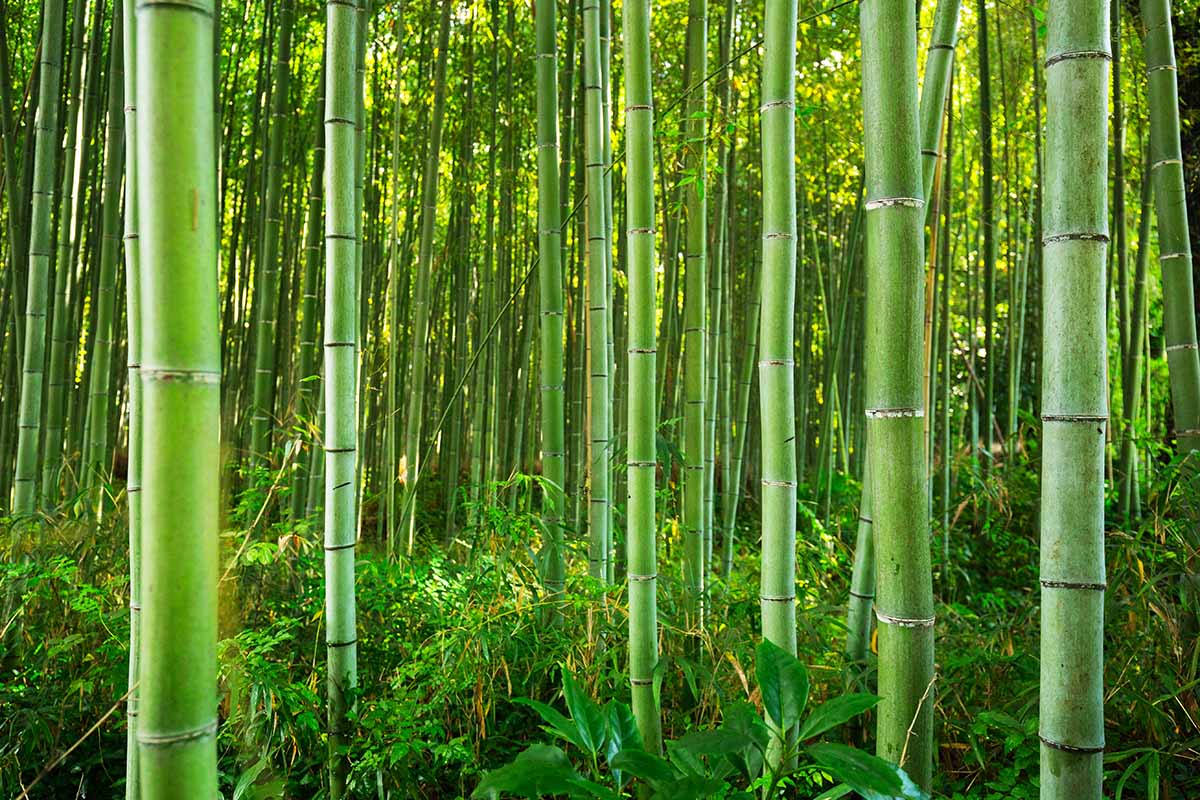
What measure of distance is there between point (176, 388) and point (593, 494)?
5.77 feet

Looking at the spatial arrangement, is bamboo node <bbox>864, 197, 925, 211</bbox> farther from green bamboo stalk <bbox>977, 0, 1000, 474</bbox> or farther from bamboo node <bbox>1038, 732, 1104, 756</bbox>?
green bamboo stalk <bbox>977, 0, 1000, 474</bbox>

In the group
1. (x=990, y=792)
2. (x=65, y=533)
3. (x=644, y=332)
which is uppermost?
(x=644, y=332)

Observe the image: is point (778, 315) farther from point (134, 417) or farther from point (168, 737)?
point (168, 737)

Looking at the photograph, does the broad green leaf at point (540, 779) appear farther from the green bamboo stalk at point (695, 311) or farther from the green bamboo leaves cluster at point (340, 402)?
the green bamboo stalk at point (695, 311)

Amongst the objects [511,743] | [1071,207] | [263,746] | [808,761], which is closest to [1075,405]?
[1071,207]

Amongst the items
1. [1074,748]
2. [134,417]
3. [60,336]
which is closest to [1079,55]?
[1074,748]

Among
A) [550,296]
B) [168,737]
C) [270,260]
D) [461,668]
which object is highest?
[270,260]

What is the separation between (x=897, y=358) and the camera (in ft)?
4.08

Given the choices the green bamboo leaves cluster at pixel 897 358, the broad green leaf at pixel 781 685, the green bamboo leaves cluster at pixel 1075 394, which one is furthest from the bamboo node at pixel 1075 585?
the broad green leaf at pixel 781 685

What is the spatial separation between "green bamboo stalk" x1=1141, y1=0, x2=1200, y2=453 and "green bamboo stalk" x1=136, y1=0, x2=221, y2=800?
2.18 meters

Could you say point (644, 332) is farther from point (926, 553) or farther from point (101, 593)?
point (101, 593)

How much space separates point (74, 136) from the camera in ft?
11.3

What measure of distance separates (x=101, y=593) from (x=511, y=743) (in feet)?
3.32

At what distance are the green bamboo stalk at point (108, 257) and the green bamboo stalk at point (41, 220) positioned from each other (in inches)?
5.8
